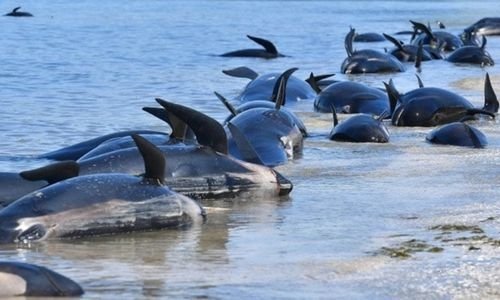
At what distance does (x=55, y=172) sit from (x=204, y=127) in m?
1.04

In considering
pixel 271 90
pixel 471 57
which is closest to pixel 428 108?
pixel 271 90

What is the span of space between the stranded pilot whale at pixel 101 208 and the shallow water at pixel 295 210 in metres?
0.08

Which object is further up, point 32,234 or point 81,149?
point 32,234

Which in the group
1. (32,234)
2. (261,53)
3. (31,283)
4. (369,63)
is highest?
(31,283)

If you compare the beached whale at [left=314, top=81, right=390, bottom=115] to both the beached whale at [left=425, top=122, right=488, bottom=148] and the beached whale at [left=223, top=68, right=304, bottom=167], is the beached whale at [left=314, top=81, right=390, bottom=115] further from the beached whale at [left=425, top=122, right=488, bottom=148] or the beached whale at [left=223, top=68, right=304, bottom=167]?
the beached whale at [left=223, top=68, right=304, bottom=167]

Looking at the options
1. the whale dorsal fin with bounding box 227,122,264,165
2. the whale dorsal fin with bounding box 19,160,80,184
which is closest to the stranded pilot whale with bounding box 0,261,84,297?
the whale dorsal fin with bounding box 19,160,80,184

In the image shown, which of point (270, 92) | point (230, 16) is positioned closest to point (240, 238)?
point (270, 92)

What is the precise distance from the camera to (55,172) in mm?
6773

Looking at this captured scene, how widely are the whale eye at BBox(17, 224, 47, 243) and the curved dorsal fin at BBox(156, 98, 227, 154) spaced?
1.34 m

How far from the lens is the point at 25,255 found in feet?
19.3

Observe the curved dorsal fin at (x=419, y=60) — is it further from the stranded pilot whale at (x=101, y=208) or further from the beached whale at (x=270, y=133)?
the stranded pilot whale at (x=101, y=208)

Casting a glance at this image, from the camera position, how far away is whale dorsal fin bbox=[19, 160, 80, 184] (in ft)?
22.2

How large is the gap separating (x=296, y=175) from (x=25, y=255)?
2964mm

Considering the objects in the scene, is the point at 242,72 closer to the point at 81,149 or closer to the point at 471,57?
the point at 471,57
